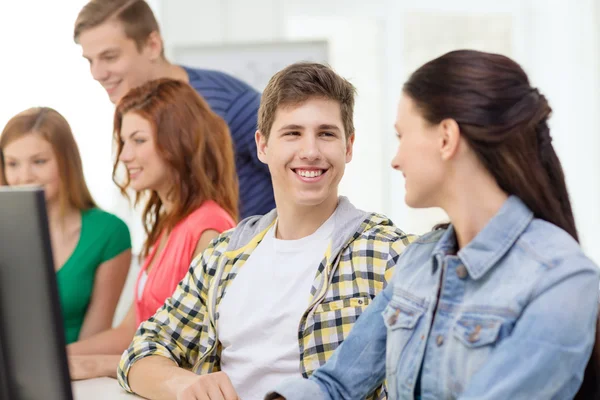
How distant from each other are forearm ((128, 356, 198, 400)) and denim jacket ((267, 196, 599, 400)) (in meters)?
0.31

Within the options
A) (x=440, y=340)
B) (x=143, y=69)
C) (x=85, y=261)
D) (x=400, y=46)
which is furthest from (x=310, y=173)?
(x=400, y=46)

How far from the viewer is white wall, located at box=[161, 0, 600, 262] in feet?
17.5

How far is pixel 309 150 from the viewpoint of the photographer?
4.99ft

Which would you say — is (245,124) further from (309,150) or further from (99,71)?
(309,150)

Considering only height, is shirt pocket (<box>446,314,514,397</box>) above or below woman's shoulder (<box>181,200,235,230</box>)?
above

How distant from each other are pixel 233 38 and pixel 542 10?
2.12 metres

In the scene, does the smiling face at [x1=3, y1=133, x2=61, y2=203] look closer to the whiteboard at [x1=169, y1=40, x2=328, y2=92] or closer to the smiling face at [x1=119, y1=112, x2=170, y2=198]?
the smiling face at [x1=119, y1=112, x2=170, y2=198]

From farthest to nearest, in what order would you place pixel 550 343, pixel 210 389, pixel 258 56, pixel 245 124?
pixel 258 56, pixel 245 124, pixel 210 389, pixel 550 343

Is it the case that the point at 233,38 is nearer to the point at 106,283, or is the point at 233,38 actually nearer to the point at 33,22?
the point at 33,22

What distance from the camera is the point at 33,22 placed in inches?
188

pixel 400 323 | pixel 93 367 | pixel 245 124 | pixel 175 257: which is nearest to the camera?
pixel 400 323

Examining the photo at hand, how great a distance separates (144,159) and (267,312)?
725 mm

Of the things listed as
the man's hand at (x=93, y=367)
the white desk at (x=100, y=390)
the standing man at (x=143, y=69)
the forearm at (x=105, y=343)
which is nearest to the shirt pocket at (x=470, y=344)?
the white desk at (x=100, y=390)

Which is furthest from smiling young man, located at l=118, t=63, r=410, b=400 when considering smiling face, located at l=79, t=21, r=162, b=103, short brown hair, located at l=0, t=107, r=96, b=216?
smiling face, located at l=79, t=21, r=162, b=103
